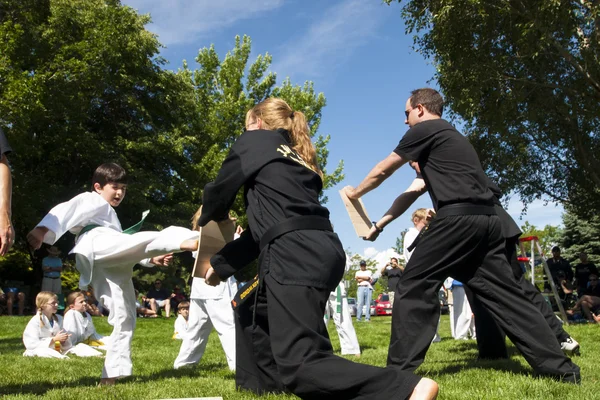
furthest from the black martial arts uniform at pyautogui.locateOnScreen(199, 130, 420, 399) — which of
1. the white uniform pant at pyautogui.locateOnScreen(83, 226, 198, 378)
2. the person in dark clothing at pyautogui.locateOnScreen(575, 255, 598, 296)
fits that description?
the person in dark clothing at pyautogui.locateOnScreen(575, 255, 598, 296)

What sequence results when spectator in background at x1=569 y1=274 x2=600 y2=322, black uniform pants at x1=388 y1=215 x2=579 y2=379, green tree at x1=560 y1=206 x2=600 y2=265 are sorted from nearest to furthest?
black uniform pants at x1=388 y1=215 x2=579 y2=379 < spectator in background at x1=569 y1=274 x2=600 y2=322 < green tree at x1=560 y1=206 x2=600 y2=265

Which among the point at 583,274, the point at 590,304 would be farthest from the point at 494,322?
the point at 583,274

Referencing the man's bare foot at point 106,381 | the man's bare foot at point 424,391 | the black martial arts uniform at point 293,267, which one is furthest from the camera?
the man's bare foot at point 106,381

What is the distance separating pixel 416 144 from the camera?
4582 mm

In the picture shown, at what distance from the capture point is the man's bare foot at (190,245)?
4395mm

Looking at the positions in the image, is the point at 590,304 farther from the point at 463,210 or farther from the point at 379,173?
the point at 379,173

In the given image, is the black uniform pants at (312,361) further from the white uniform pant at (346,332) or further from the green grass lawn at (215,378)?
the white uniform pant at (346,332)

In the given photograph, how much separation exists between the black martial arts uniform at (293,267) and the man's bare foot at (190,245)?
0.62 meters

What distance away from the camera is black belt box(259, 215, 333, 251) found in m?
3.23

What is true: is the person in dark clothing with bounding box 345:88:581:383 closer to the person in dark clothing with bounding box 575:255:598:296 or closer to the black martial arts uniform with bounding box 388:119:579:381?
the black martial arts uniform with bounding box 388:119:579:381

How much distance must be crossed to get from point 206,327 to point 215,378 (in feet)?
4.30

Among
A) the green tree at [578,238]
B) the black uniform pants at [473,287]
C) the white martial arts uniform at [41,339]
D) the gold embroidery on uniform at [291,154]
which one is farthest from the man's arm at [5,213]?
the green tree at [578,238]

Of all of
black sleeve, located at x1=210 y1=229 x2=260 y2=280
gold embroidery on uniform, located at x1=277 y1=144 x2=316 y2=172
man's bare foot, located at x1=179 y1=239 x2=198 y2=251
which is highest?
gold embroidery on uniform, located at x1=277 y1=144 x2=316 y2=172

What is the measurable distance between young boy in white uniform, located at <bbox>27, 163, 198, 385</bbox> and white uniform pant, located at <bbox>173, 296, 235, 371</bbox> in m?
1.39
